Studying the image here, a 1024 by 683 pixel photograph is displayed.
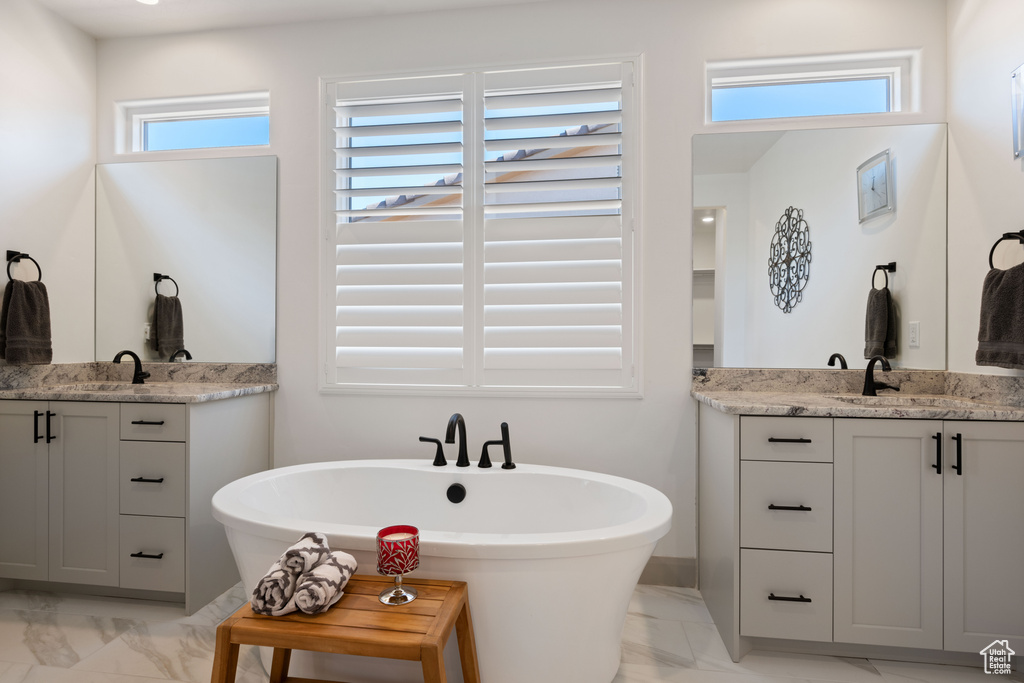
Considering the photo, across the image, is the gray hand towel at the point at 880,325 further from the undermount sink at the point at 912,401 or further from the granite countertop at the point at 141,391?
the granite countertop at the point at 141,391

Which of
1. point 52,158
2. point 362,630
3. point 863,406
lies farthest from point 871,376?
point 52,158

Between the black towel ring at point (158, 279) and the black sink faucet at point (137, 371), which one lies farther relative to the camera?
the black towel ring at point (158, 279)

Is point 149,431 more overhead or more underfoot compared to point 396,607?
more overhead

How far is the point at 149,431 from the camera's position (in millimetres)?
2205

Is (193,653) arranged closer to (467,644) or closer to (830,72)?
(467,644)

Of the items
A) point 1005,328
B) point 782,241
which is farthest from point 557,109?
point 1005,328

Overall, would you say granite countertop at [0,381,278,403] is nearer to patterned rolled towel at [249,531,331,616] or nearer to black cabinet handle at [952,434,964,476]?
patterned rolled towel at [249,531,331,616]

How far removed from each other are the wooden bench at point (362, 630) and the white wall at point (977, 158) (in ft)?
6.80

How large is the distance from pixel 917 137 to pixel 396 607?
2652 millimetres

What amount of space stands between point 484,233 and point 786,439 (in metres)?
1.50

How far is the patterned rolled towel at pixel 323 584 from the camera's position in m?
1.35

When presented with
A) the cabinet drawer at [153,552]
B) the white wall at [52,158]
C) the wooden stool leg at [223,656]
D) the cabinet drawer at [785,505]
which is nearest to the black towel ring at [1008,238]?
the cabinet drawer at [785,505]

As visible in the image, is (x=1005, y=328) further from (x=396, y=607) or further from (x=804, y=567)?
(x=396, y=607)

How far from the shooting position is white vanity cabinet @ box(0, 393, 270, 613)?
7.19 ft
